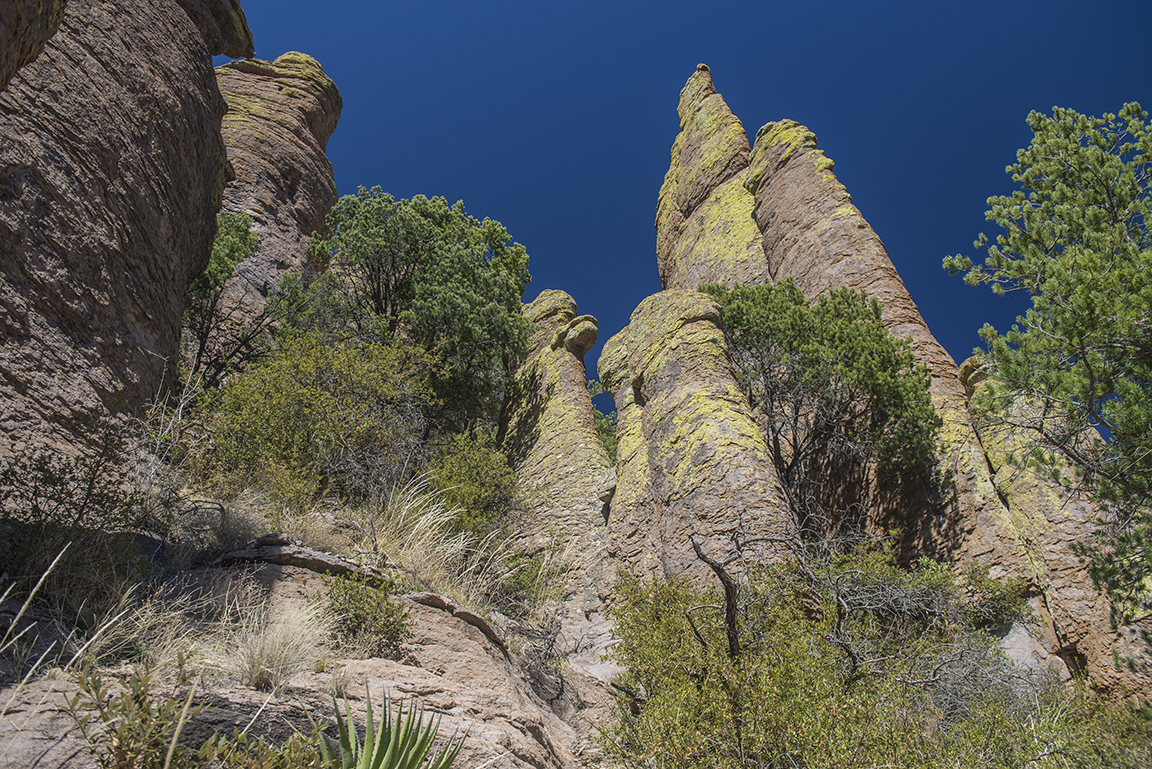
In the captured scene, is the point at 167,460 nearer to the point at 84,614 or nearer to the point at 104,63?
the point at 84,614

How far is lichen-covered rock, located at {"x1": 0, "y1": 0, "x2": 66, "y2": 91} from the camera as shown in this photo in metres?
3.01

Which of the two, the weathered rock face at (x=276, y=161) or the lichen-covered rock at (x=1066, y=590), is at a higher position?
the weathered rock face at (x=276, y=161)

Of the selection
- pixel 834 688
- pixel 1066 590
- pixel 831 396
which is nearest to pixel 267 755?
pixel 834 688

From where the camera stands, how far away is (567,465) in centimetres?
1387

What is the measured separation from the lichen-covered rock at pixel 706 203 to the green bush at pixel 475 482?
9.33m

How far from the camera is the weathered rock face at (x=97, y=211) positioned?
625cm

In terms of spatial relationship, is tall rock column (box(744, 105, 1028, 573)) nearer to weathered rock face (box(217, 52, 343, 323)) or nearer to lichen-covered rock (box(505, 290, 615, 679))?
lichen-covered rock (box(505, 290, 615, 679))

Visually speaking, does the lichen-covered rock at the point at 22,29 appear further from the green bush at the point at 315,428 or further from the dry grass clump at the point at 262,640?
the green bush at the point at 315,428

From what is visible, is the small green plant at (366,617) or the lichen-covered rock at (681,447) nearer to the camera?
the small green plant at (366,617)

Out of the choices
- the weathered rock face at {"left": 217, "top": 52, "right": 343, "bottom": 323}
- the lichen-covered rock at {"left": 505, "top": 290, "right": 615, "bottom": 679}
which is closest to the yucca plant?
the lichen-covered rock at {"left": 505, "top": 290, "right": 615, "bottom": 679}

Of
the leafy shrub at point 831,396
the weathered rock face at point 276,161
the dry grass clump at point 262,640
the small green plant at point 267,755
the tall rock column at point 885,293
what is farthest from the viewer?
the weathered rock face at point 276,161

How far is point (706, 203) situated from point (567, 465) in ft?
40.7

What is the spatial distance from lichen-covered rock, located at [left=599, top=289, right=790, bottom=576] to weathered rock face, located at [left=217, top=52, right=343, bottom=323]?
11.9 metres

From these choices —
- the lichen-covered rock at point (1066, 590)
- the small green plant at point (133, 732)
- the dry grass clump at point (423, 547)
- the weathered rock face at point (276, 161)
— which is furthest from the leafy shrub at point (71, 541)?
the weathered rock face at point (276, 161)
